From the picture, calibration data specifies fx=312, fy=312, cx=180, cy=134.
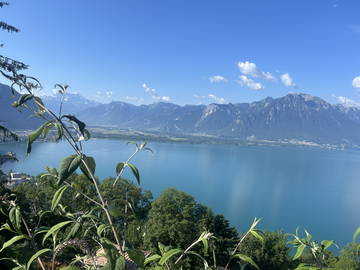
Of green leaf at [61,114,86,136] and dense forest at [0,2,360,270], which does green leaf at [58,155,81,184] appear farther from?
green leaf at [61,114,86,136]

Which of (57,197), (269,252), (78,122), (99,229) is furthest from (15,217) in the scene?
(269,252)

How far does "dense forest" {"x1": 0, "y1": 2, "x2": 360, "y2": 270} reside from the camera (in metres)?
1.14

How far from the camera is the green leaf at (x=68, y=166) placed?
1.00 metres

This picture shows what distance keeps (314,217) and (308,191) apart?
23.7m

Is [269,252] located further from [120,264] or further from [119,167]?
[120,264]

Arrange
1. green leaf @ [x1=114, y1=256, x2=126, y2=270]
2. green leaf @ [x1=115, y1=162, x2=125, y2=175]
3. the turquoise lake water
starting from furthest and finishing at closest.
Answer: the turquoise lake water, green leaf @ [x1=115, y1=162, x2=125, y2=175], green leaf @ [x1=114, y1=256, x2=126, y2=270]

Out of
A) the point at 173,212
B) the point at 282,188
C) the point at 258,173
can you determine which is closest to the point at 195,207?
the point at 173,212

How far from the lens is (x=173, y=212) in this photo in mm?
25547

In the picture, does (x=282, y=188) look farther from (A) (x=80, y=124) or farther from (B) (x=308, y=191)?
(A) (x=80, y=124)

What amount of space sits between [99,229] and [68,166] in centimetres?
27

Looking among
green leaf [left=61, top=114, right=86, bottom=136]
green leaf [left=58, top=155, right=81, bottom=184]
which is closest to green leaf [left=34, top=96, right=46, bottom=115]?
green leaf [left=61, top=114, right=86, bottom=136]

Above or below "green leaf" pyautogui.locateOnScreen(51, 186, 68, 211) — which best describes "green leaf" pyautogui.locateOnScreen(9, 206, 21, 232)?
below

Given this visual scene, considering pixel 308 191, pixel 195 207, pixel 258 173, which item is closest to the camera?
pixel 195 207

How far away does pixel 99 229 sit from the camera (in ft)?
3.73
